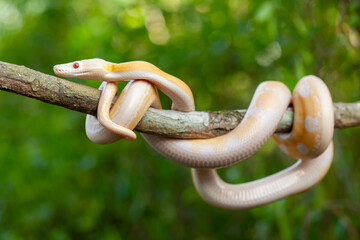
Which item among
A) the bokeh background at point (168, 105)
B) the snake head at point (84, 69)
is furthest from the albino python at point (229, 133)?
the bokeh background at point (168, 105)

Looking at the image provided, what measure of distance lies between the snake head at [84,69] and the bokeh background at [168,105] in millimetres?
787

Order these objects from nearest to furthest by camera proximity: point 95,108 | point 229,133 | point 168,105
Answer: point 95,108
point 229,133
point 168,105

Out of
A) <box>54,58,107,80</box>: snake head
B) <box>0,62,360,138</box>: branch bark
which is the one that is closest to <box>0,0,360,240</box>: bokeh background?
<box>0,62,360,138</box>: branch bark

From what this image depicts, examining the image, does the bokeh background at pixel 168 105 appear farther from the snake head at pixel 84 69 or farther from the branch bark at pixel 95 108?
the snake head at pixel 84 69

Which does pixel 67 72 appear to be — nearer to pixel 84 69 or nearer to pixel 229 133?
pixel 84 69

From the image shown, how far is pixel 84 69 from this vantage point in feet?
2.74

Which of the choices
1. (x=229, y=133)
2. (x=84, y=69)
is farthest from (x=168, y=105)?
(x=84, y=69)

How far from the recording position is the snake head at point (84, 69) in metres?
0.83

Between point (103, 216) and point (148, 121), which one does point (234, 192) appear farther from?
point (103, 216)

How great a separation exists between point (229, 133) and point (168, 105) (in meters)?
0.88

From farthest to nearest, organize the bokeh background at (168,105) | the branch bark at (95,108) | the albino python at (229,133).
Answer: the bokeh background at (168,105) → the albino python at (229,133) → the branch bark at (95,108)

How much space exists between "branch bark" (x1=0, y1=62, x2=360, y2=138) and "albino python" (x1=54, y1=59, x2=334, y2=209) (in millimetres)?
25

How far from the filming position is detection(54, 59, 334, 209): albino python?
81cm

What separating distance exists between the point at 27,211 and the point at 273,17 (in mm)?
1758
